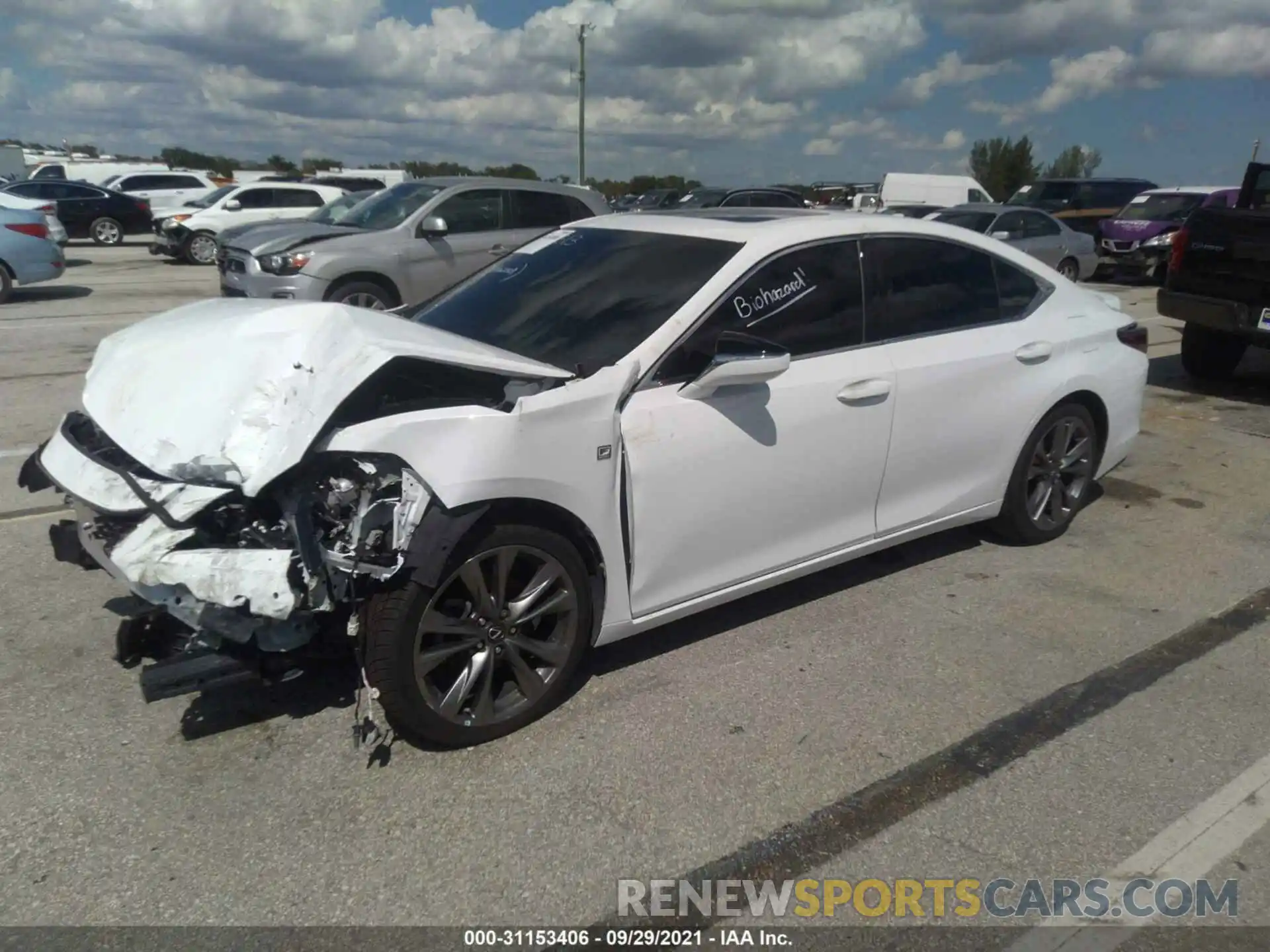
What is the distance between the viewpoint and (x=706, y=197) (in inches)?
885

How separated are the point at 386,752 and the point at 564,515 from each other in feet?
3.12

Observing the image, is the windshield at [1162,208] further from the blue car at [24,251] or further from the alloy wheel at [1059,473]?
the blue car at [24,251]

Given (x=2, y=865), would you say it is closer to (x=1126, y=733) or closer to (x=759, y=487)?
(x=759, y=487)

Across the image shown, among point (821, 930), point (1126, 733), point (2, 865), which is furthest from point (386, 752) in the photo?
point (1126, 733)

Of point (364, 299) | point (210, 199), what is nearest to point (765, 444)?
point (364, 299)

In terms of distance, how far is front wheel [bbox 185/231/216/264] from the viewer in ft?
69.8

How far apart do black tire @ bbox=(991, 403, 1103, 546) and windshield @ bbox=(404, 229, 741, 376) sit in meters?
1.99

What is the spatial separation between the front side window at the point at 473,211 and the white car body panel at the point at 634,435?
6.50 m

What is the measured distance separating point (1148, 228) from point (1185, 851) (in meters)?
19.4

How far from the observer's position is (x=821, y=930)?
8.34 feet

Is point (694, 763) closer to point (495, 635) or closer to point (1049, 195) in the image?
point (495, 635)

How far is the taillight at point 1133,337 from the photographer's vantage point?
525 cm

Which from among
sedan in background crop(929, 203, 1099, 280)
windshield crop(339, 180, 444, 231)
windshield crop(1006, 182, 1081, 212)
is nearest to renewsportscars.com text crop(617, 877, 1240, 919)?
windshield crop(339, 180, 444, 231)

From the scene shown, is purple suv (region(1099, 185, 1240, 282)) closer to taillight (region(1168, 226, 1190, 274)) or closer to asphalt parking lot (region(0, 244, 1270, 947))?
taillight (region(1168, 226, 1190, 274))
